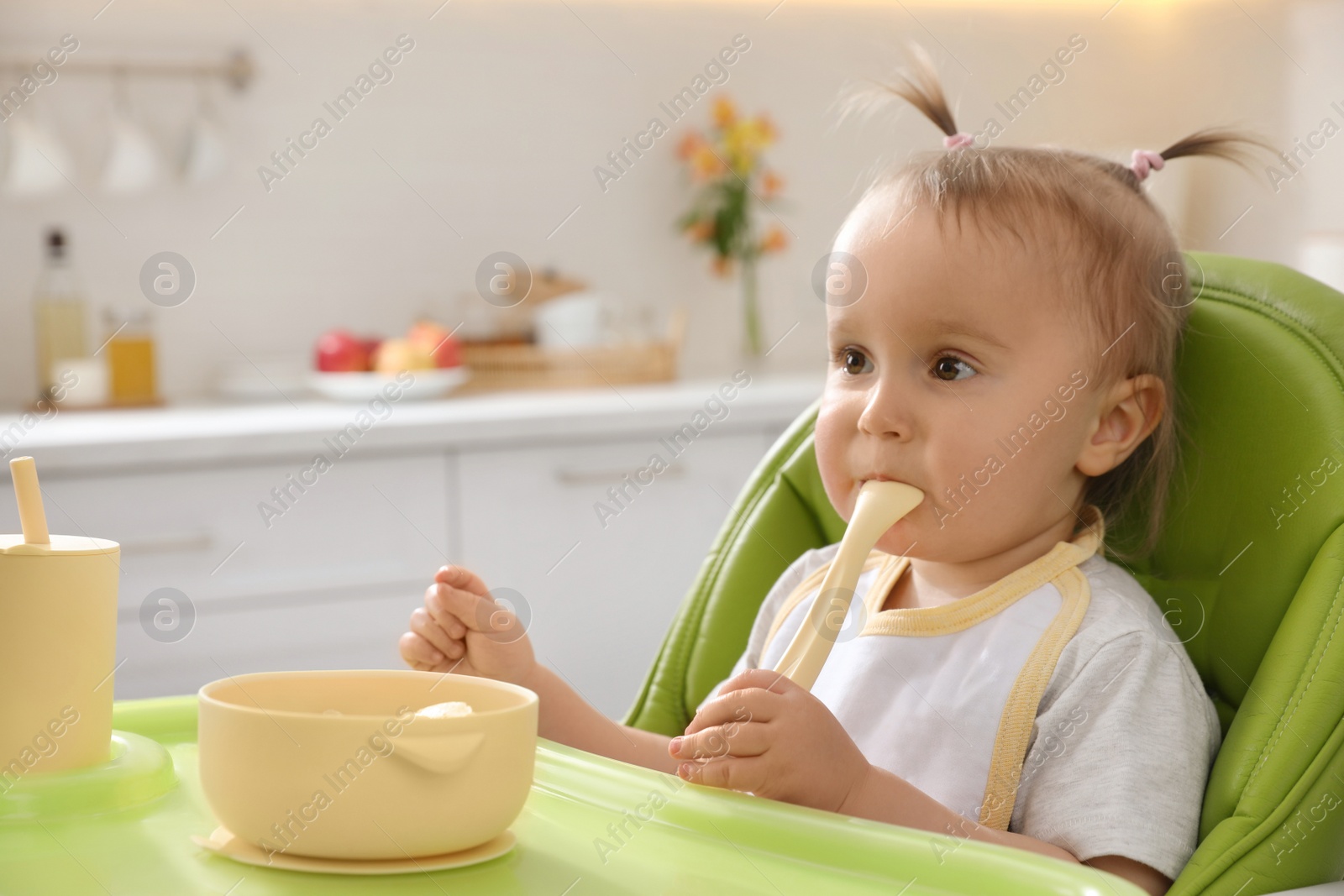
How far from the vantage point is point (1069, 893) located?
0.57 m

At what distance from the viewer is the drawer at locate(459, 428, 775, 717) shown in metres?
2.16

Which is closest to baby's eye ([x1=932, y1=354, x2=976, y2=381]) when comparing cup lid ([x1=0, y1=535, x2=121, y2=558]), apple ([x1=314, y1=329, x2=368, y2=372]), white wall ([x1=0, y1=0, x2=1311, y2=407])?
cup lid ([x1=0, y1=535, x2=121, y2=558])

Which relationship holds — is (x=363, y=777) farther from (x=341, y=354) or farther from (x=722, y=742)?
(x=341, y=354)

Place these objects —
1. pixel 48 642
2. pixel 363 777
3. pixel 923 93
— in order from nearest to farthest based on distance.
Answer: pixel 363 777 → pixel 48 642 → pixel 923 93

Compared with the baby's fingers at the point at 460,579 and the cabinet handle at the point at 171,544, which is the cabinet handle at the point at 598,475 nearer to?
the cabinet handle at the point at 171,544

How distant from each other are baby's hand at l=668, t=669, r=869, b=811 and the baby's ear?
336mm

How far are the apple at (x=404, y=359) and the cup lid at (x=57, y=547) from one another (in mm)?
1664

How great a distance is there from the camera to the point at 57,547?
2.27 ft

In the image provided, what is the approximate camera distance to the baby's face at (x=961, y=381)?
2.89ft

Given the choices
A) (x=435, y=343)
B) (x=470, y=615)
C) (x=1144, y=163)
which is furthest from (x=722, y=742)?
(x=435, y=343)

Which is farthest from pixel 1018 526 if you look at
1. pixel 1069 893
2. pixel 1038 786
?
pixel 1069 893

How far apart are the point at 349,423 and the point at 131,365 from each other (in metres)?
0.60

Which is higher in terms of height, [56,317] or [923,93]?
[923,93]

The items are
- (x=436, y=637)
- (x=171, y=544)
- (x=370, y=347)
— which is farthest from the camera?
(x=370, y=347)
